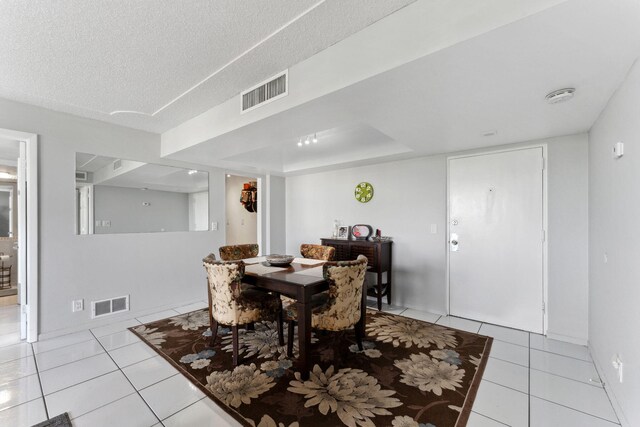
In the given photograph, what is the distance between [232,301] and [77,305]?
2129mm

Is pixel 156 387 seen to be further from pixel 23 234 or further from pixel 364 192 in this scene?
pixel 364 192

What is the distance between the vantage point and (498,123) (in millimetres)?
2568

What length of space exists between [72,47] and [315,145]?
2650mm

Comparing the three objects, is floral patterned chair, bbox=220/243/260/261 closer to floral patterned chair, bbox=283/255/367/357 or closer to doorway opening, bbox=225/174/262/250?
floral patterned chair, bbox=283/255/367/357

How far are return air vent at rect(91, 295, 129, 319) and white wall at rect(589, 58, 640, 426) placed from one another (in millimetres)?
4626

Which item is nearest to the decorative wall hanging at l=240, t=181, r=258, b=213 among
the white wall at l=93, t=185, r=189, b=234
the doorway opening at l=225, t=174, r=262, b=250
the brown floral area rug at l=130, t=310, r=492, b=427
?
the doorway opening at l=225, t=174, r=262, b=250

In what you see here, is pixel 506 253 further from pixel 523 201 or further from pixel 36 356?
pixel 36 356

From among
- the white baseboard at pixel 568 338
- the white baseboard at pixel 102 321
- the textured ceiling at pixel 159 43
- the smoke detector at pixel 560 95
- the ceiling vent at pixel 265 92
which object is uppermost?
the textured ceiling at pixel 159 43

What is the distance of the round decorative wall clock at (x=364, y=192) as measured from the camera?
175 inches

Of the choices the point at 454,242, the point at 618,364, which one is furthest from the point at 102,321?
the point at 618,364

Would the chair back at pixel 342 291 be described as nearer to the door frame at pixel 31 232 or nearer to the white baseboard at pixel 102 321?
the white baseboard at pixel 102 321

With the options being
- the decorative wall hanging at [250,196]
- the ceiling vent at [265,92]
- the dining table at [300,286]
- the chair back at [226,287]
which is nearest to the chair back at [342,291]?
the dining table at [300,286]

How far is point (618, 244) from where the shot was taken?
1.84 meters

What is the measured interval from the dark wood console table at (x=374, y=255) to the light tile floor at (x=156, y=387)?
1.46 m
